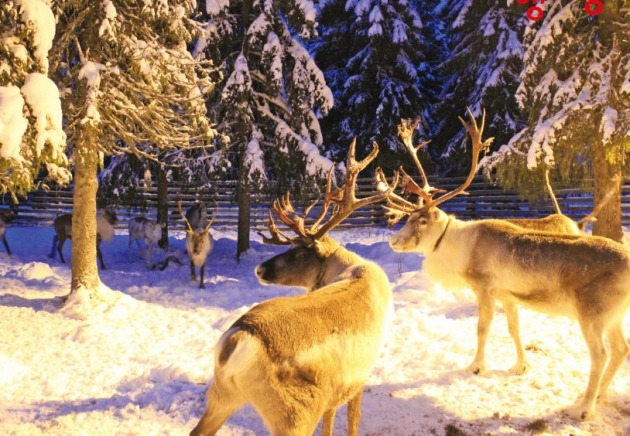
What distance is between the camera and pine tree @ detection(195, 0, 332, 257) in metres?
11.8

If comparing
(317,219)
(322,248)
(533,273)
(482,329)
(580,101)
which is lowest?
(482,329)

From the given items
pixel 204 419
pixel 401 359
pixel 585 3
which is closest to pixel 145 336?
pixel 401 359

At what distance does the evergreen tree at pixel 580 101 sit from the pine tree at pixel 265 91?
4922mm

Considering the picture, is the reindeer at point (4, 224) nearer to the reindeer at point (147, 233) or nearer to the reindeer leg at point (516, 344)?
the reindeer at point (147, 233)

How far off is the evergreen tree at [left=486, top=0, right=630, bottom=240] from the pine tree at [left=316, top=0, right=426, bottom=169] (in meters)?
7.75

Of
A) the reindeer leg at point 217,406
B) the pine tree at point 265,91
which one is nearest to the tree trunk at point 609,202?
the pine tree at point 265,91

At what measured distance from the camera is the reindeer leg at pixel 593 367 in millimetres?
4219

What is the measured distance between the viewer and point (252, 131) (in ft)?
40.4

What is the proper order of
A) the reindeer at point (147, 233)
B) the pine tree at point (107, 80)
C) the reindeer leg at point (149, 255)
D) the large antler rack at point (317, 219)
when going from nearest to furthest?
the large antler rack at point (317, 219), the pine tree at point (107, 80), the reindeer leg at point (149, 255), the reindeer at point (147, 233)

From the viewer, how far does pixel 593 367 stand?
432 cm

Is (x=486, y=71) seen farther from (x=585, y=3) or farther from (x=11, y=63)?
(x=11, y=63)

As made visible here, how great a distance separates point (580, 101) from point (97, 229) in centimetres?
1168

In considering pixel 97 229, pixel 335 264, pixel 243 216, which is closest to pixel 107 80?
pixel 335 264

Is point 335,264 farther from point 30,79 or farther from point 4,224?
point 4,224
